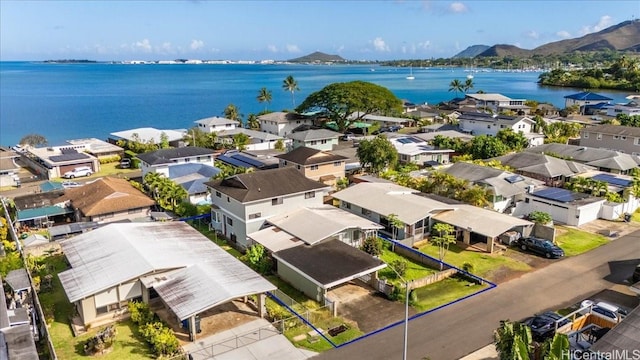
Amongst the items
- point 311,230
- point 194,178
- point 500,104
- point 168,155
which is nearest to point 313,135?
point 168,155

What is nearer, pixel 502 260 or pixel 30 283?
pixel 30 283

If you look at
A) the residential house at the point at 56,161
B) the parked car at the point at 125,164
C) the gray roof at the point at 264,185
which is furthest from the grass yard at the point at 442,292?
the parked car at the point at 125,164

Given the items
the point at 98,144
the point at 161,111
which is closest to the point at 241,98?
the point at 161,111

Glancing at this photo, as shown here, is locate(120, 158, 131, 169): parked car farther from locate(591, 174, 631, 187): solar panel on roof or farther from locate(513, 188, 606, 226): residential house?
locate(591, 174, 631, 187): solar panel on roof

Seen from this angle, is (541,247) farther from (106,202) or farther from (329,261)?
(106,202)

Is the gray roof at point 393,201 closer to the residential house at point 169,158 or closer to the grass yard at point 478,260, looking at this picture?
the grass yard at point 478,260

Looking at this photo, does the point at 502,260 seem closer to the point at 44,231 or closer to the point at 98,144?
the point at 44,231
